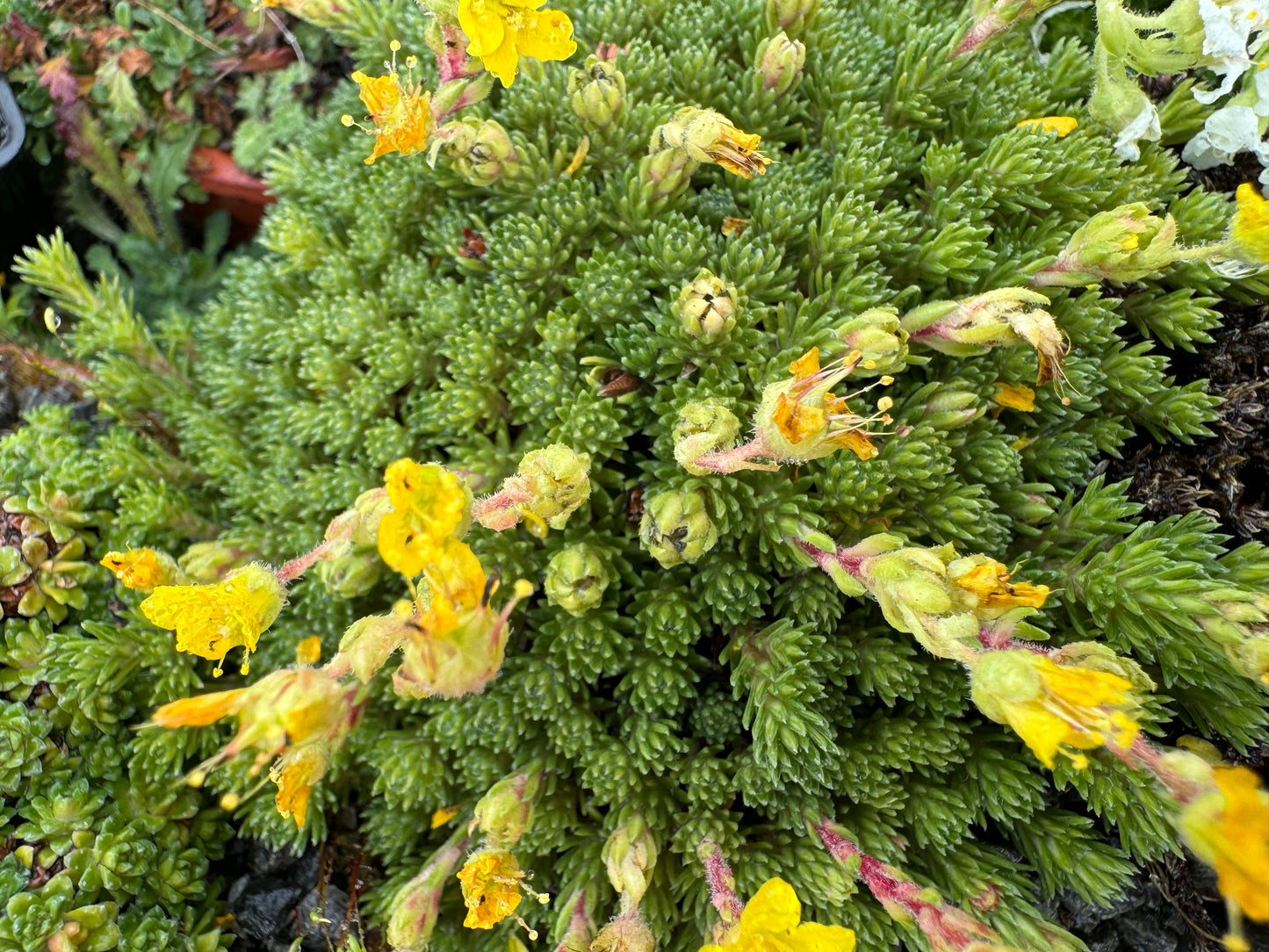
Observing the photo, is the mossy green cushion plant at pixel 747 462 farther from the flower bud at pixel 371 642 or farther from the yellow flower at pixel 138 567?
the yellow flower at pixel 138 567

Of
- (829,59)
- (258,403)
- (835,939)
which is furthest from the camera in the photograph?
(258,403)

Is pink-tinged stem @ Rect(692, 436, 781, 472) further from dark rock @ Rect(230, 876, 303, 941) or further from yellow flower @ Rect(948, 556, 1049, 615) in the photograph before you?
dark rock @ Rect(230, 876, 303, 941)

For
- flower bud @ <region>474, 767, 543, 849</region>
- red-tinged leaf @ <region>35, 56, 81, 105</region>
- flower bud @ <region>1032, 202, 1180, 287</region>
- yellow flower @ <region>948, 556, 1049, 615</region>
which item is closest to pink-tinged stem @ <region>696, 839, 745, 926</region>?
flower bud @ <region>474, 767, 543, 849</region>

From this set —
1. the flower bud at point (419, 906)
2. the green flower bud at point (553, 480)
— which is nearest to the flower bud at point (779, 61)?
the green flower bud at point (553, 480)

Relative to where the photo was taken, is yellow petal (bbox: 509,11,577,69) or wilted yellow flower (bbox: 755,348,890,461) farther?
yellow petal (bbox: 509,11,577,69)

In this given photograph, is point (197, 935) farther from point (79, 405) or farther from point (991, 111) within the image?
point (991, 111)

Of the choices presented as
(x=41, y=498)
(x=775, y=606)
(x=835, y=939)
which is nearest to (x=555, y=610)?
(x=775, y=606)
